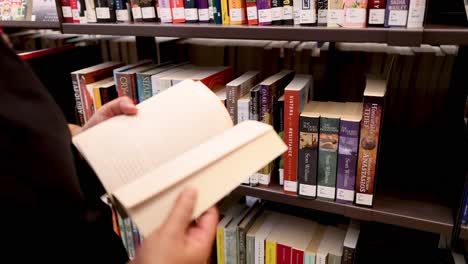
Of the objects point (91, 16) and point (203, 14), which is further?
point (91, 16)

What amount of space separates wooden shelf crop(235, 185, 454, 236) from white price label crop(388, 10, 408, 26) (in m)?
0.43

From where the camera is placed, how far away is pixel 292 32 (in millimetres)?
831

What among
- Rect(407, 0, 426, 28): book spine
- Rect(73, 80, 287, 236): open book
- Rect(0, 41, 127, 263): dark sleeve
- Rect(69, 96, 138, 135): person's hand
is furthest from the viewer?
Rect(407, 0, 426, 28): book spine

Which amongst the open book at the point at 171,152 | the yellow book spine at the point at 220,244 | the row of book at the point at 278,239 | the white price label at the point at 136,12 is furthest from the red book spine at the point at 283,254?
the white price label at the point at 136,12

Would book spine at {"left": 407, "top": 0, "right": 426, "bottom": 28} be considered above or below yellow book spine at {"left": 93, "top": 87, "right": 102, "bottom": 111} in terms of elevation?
above

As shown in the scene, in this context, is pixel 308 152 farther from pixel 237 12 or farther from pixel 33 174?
pixel 33 174

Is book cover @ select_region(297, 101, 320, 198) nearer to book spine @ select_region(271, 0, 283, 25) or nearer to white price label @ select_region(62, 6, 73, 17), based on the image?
book spine @ select_region(271, 0, 283, 25)

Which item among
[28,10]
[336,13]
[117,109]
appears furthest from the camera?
[28,10]

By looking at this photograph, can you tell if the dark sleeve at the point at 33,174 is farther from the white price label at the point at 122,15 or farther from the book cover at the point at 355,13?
the white price label at the point at 122,15

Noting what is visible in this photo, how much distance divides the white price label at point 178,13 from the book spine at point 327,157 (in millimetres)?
460


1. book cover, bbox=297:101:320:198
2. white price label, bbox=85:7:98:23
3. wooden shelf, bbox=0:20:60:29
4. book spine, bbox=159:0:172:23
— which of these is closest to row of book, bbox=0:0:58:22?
wooden shelf, bbox=0:20:60:29

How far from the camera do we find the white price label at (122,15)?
1097mm

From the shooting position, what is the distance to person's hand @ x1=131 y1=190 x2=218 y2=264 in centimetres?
48

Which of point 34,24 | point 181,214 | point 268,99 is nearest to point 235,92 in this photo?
point 268,99
